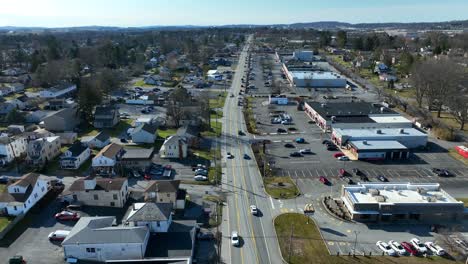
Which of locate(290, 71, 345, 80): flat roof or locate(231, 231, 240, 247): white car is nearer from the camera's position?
locate(231, 231, 240, 247): white car

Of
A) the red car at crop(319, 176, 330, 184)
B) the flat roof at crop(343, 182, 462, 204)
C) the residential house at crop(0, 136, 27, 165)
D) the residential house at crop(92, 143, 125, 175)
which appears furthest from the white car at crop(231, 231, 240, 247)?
the residential house at crop(0, 136, 27, 165)

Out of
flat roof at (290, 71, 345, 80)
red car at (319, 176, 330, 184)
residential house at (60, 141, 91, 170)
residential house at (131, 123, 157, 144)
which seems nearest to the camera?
red car at (319, 176, 330, 184)

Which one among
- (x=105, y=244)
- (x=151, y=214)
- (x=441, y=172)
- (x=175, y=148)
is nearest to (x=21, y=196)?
(x=105, y=244)

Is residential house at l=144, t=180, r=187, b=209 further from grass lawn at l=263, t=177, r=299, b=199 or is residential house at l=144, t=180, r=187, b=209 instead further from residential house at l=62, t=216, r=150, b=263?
grass lawn at l=263, t=177, r=299, b=199

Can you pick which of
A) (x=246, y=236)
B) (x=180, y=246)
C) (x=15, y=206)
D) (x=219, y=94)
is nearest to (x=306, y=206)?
(x=246, y=236)

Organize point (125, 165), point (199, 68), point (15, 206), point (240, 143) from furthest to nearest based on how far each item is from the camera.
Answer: point (199, 68) < point (240, 143) < point (125, 165) < point (15, 206)

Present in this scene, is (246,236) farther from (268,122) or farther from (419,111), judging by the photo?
Answer: (419,111)
